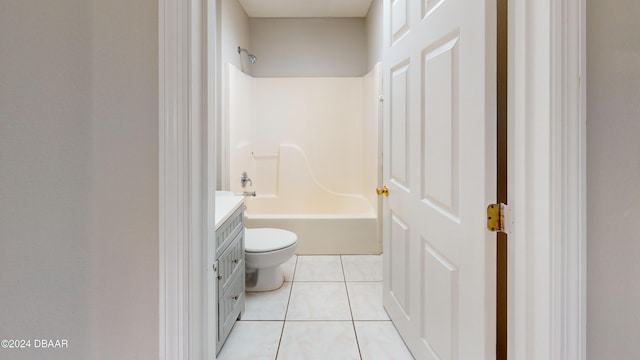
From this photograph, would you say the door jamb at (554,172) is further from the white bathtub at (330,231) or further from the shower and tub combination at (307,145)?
the shower and tub combination at (307,145)

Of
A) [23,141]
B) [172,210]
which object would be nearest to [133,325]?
[172,210]

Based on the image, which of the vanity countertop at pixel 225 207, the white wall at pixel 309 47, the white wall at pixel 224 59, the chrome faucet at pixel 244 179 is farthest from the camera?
the white wall at pixel 309 47

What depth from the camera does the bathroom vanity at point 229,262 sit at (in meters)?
1.64

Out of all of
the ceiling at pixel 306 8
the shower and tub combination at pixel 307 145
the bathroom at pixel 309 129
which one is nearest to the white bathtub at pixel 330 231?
the bathroom at pixel 309 129

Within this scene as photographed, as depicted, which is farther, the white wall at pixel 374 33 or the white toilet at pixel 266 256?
the white wall at pixel 374 33

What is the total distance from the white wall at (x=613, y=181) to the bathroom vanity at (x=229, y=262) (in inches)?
54.4

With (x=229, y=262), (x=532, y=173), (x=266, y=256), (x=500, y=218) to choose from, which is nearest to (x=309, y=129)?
(x=266, y=256)

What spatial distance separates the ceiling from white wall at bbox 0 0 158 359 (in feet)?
10.00

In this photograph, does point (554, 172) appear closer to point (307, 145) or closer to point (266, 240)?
point (266, 240)

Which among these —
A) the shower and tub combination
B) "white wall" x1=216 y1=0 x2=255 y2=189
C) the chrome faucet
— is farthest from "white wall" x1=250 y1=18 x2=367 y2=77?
the chrome faucet

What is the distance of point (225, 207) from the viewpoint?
1.86 metres

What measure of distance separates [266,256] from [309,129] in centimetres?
204

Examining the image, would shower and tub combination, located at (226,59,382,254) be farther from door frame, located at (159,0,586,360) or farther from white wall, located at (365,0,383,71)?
door frame, located at (159,0,586,360)

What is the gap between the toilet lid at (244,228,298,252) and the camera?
2301 mm
